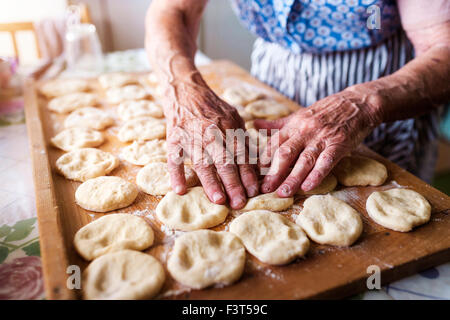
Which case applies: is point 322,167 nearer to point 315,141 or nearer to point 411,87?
point 315,141

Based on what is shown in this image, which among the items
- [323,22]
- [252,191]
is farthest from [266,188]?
[323,22]

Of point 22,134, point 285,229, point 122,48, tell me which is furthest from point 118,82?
point 122,48

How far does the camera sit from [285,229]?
1200 millimetres

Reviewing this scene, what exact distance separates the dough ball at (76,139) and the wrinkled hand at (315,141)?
0.82 meters

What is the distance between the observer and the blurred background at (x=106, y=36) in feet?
9.34

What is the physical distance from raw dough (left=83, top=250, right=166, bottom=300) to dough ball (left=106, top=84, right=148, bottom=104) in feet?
4.21

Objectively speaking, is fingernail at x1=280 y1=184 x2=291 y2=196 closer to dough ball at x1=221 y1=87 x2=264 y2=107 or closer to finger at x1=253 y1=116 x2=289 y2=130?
finger at x1=253 y1=116 x2=289 y2=130

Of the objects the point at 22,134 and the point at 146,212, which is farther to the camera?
the point at 22,134

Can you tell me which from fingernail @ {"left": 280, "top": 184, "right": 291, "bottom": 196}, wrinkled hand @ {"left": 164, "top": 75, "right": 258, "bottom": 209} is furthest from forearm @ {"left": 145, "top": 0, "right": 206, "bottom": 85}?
fingernail @ {"left": 280, "top": 184, "right": 291, "bottom": 196}

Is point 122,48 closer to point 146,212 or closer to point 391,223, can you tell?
point 146,212

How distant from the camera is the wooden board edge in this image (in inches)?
37.4

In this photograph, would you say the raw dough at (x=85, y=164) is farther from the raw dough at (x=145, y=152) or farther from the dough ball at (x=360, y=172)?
the dough ball at (x=360, y=172)
